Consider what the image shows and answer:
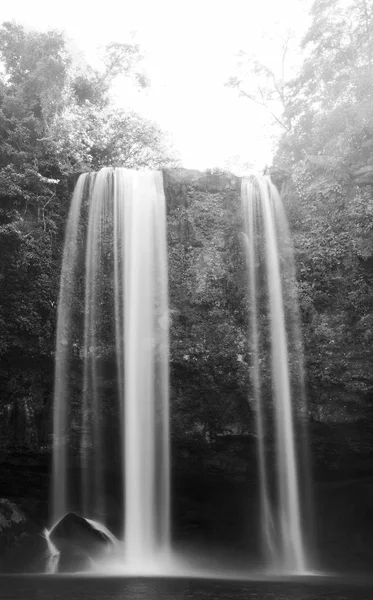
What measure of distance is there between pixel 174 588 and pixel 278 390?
13.9ft

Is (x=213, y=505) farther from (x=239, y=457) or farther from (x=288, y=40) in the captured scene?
(x=288, y=40)

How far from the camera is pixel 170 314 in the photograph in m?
10.6

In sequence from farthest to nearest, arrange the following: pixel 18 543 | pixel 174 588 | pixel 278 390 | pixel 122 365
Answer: pixel 18 543
pixel 122 365
pixel 278 390
pixel 174 588

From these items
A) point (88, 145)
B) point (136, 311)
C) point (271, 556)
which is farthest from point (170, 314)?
point (88, 145)

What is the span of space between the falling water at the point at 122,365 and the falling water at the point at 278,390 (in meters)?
2.04

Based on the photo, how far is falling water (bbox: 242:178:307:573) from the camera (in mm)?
9930

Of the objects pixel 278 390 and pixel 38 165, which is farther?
pixel 38 165

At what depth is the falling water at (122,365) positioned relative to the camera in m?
10.0

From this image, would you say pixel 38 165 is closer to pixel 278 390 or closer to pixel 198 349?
pixel 198 349

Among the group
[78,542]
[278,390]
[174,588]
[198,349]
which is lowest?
[174,588]

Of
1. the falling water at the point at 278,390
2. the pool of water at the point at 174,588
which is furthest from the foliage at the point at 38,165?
the falling water at the point at 278,390

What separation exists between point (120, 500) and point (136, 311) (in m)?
4.27

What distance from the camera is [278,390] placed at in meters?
9.93

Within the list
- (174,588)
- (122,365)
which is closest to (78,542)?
(174,588)
